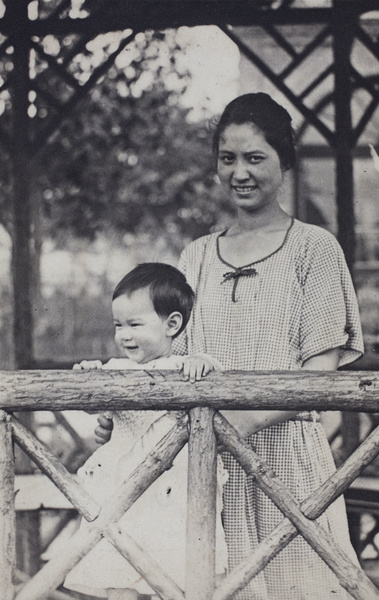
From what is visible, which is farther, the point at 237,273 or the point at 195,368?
the point at 237,273

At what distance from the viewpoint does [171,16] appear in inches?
133

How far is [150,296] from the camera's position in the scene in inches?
102

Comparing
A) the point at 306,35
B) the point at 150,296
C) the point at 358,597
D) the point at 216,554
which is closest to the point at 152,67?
the point at 306,35

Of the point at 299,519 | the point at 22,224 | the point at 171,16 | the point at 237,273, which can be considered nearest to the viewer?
the point at 299,519

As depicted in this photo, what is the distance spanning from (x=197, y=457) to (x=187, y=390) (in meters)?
0.21

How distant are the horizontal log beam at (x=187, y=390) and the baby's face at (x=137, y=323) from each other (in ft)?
1.07

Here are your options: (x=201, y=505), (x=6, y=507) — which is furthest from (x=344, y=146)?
(x=6, y=507)

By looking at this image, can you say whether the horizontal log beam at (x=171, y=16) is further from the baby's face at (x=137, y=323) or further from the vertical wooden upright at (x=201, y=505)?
the vertical wooden upright at (x=201, y=505)

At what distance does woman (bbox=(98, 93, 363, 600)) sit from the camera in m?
2.58

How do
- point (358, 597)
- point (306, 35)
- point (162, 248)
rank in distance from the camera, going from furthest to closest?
point (162, 248) → point (306, 35) → point (358, 597)

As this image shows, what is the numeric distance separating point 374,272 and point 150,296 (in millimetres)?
1687

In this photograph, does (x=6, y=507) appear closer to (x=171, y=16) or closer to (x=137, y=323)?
(x=137, y=323)

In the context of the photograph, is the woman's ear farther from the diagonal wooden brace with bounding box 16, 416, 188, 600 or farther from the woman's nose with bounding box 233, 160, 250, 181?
the woman's nose with bounding box 233, 160, 250, 181

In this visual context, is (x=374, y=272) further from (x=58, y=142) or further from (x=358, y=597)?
(x=58, y=142)
